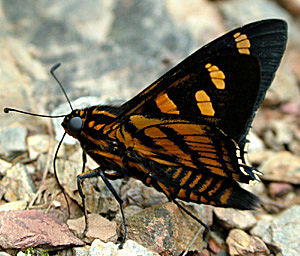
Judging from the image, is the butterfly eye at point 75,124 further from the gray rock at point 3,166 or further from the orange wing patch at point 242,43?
the orange wing patch at point 242,43

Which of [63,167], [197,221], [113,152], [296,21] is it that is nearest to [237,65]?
[113,152]

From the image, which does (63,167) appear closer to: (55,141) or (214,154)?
(55,141)

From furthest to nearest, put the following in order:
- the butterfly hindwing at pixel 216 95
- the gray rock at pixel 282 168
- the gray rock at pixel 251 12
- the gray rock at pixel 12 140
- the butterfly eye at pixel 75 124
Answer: the gray rock at pixel 251 12 < the gray rock at pixel 282 168 < the gray rock at pixel 12 140 < the butterfly eye at pixel 75 124 < the butterfly hindwing at pixel 216 95

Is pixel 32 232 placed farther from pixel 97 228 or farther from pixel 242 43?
pixel 242 43

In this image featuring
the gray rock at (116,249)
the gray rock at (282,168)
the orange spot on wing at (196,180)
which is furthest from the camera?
the gray rock at (282,168)

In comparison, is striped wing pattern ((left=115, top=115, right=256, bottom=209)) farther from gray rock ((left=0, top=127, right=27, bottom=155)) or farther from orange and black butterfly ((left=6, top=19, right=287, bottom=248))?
gray rock ((left=0, top=127, right=27, bottom=155))

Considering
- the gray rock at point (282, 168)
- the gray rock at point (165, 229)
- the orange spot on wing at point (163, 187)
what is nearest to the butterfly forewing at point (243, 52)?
the orange spot on wing at point (163, 187)

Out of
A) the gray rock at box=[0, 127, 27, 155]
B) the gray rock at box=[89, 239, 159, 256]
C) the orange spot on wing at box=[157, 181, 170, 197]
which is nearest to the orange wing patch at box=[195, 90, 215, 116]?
the orange spot on wing at box=[157, 181, 170, 197]

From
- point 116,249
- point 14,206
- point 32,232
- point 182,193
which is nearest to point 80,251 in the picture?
point 116,249
